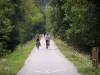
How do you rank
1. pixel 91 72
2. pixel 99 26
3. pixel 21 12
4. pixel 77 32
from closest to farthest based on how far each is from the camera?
pixel 91 72 < pixel 99 26 < pixel 77 32 < pixel 21 12

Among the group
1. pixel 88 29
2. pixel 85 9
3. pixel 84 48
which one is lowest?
pixel 84 48

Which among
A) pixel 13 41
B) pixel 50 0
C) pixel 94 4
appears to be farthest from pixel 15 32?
pixel 94 4

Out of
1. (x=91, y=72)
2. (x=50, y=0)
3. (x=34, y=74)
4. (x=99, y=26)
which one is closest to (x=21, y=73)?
(x=34, y=74)

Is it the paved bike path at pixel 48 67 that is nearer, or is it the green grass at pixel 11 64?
the green grass at pixel 11 64

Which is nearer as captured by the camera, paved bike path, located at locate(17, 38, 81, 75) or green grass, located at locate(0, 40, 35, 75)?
green grass, located at locate(0, 40, 35, 75)

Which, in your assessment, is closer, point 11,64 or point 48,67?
point 48,67

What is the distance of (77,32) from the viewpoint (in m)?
35.2

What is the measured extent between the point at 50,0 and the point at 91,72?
24.0 meters

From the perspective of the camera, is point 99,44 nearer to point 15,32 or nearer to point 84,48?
point 84,48

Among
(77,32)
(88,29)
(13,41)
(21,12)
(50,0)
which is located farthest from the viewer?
(21,12)

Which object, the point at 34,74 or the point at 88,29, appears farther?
the point at 88,29

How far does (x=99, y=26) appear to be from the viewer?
965 inches

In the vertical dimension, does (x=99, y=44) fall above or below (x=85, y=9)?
below

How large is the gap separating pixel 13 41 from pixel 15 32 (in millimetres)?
1448
